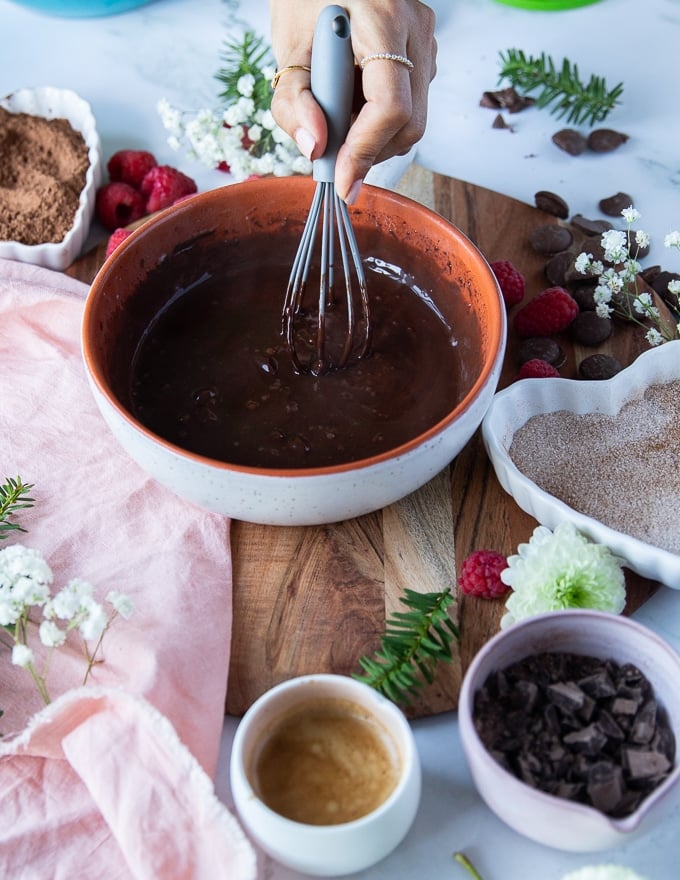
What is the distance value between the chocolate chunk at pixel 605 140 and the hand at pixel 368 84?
47cm

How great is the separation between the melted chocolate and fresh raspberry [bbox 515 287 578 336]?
0.43ft

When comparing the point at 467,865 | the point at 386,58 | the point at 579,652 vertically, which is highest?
the point at 386,58

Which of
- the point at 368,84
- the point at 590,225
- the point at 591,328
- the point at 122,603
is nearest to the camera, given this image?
the point at 122,603

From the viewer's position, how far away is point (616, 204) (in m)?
1.49

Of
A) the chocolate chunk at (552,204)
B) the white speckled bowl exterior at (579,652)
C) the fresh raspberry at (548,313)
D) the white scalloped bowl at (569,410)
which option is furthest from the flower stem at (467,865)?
the chocolate chunk at (552,204)

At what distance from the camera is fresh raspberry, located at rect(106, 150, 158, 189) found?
1.52 metres

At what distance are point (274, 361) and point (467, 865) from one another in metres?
0.56

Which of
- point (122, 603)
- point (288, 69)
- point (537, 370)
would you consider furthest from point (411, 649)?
point (288, 69)

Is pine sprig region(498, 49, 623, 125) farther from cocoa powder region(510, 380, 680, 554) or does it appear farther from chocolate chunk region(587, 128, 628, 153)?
cocoa powder region(510, 380, 680, 554)

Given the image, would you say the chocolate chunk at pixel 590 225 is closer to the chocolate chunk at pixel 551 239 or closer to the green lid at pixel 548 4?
the chocolate chunk at pixel 551 239

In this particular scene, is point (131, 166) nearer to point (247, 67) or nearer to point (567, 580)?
point (247, 67)

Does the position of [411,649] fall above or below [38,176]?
below

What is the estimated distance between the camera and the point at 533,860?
0.92 metres

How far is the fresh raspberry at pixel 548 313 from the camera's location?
128cm
